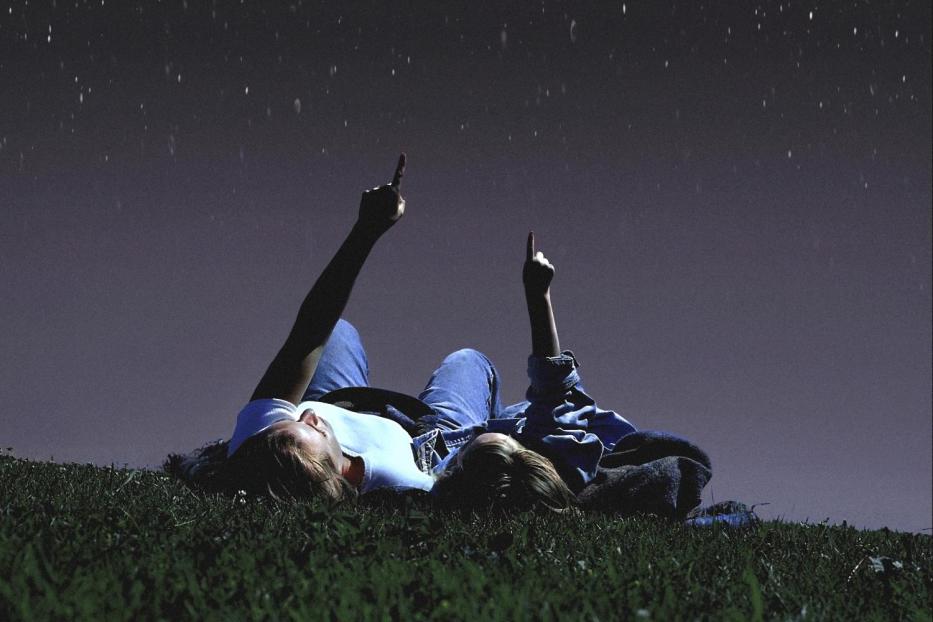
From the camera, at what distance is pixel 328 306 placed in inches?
190

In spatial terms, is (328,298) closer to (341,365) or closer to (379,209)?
(379,209)

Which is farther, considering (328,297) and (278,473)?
(328,297)

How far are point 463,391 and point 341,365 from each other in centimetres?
140

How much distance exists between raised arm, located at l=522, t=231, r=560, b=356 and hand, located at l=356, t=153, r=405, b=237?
1.08m

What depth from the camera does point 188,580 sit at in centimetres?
206

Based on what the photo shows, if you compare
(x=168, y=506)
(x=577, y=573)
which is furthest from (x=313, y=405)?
(x=577, y=573)

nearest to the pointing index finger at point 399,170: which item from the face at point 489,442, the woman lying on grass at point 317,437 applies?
the woman lying on grass at point 317,437

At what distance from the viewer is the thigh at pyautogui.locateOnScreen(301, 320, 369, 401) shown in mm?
7359

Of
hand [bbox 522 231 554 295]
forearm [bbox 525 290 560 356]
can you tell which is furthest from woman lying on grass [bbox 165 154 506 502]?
forearm [bbox 525 290 560 356]

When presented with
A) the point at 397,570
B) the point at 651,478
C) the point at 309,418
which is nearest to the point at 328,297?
the point at 309,418

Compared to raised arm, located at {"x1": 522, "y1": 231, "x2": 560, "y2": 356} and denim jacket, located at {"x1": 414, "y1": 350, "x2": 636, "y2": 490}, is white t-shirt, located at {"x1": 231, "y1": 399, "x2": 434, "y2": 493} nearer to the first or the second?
denim jacket, located at {"x1": 414, "y1": 350, "x2": 636, "y2": 490}

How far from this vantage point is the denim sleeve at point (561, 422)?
511 cm

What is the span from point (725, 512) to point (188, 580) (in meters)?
3.80

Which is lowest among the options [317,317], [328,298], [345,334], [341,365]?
[317,317]
